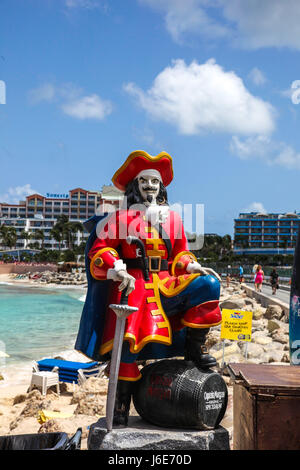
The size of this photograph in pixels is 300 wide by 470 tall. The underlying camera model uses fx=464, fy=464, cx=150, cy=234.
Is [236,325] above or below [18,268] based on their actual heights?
above

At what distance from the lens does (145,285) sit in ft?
12.7

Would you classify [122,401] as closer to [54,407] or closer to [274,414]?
[274,414]

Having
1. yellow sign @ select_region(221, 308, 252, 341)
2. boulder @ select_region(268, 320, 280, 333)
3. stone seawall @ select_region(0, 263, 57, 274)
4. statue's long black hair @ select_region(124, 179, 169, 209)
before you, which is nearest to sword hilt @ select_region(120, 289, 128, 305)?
statue's long black hair @ select_region(124, 179, 169, 209)

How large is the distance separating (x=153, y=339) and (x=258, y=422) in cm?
101

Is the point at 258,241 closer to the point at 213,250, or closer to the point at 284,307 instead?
the point at 213,250

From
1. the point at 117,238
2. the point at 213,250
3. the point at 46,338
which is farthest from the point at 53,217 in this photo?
the point at 117,238

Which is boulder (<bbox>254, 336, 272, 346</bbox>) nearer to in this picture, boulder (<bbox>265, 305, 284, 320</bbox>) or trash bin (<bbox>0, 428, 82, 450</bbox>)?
boulder (<bbox>265, 305, 284, 320</bbox>)

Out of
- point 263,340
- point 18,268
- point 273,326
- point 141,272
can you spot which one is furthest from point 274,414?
point 18,268

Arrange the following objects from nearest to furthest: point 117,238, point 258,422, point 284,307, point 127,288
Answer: point 258,422 < point 127,288 < point 117,238 < point 284,307

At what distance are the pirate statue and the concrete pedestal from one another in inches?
6.9

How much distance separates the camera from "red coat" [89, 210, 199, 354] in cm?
371

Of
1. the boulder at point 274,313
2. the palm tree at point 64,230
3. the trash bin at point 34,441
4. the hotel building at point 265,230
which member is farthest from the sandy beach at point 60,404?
the hotel building at point 265,230

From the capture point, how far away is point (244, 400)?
333 centimetres

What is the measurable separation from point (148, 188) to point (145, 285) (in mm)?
910
